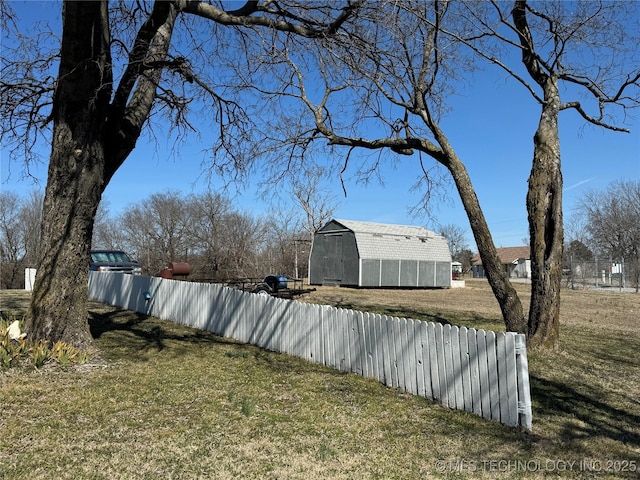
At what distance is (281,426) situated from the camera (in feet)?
15.2

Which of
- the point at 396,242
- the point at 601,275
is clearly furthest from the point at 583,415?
Answer: the point at 601,275

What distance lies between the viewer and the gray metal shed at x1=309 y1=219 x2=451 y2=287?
94.6ft

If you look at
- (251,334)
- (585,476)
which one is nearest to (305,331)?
(251,334)

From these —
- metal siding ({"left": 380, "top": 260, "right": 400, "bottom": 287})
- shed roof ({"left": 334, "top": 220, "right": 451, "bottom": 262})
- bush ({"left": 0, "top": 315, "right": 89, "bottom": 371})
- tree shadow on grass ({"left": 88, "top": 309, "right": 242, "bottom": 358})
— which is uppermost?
shed roof ({"left": 334, "top": 220, "right": 451, "bottom": 262})

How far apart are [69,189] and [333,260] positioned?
2396 cm

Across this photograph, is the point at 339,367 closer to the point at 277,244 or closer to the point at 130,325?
the point at 130,325

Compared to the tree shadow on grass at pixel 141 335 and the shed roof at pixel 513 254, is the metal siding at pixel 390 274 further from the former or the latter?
the shed roof at pixel 513 254

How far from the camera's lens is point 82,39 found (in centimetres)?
637

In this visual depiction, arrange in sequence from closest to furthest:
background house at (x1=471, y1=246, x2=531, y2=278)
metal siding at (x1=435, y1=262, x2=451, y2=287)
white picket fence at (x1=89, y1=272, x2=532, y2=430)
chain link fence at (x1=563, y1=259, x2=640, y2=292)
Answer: white picket fence at (x1=89, y1=272, x2=532, y2=430) → chain link fence at (x1=563, y1=259, x2=640, y2=292) → metal siding at (x1=435, y1=262, x2=451, y2=287) → background house at (x1=471, y1=246, x2=531, y2=278)

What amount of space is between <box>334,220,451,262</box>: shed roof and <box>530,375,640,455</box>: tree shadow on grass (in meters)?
22.3

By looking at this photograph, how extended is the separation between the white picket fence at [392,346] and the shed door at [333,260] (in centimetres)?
1850

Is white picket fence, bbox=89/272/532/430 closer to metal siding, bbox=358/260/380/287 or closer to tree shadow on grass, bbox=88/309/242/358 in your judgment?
tree shadow on grass, bbox=88/309/242/358

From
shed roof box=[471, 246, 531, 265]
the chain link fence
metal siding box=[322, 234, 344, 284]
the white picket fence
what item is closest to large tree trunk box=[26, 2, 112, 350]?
the white picket fence

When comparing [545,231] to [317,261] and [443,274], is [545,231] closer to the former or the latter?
[317,261]
